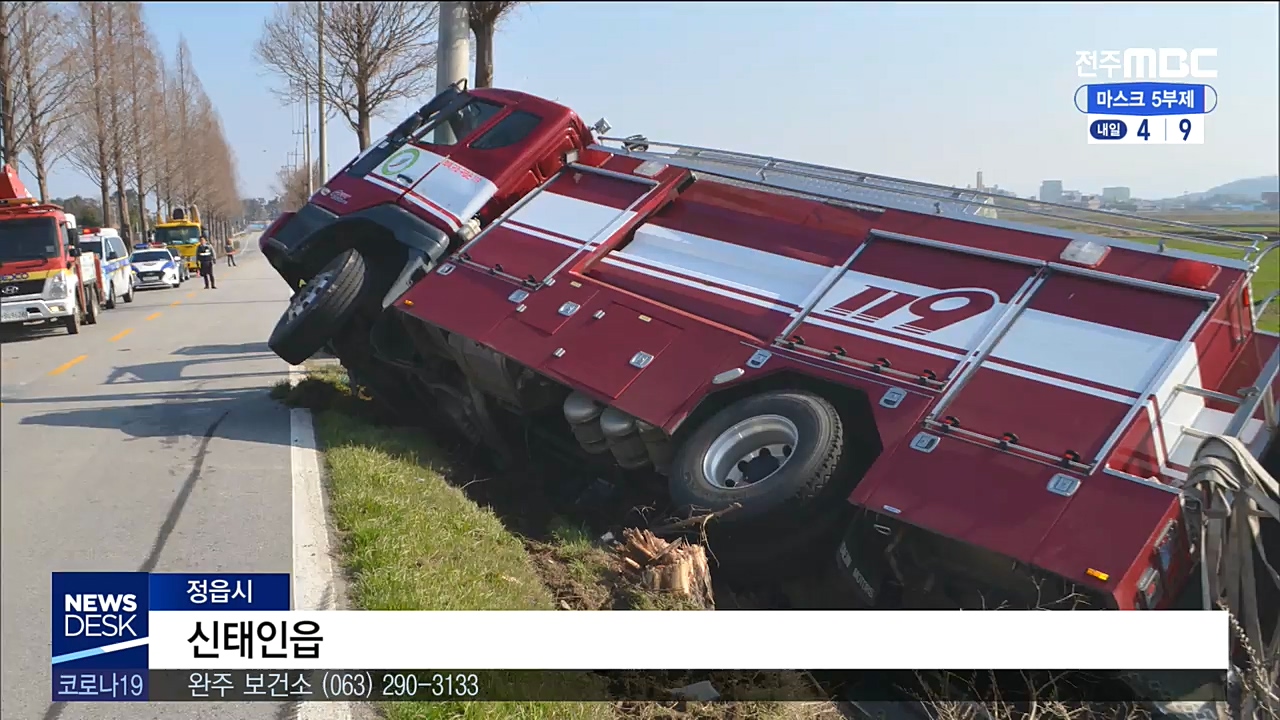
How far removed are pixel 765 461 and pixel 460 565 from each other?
1.92 m

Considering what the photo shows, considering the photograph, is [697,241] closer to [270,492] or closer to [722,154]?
[722,154]

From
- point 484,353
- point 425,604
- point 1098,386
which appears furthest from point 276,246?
point 1098,386

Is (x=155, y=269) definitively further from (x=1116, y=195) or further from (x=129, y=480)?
(x=1116, y=195)

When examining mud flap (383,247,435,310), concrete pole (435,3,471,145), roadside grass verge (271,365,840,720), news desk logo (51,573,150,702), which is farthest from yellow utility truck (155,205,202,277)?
news desk logo (51,573,150,702)

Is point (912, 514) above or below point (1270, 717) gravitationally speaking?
above

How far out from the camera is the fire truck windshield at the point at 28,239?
16922mm

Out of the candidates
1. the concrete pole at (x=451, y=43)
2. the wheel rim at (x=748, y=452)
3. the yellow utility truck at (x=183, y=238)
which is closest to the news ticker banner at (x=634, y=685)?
the wheel rim at (x=748, y=452)

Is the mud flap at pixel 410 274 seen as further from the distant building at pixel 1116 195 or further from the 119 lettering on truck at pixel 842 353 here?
the distant building at pixel 1116 195

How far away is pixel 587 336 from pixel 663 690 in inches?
129

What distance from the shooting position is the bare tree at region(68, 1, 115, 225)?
9.30 metres

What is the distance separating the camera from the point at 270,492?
6688mm

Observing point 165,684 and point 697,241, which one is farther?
point 697,241

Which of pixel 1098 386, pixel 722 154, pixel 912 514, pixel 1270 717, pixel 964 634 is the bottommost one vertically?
pixel 1270 717

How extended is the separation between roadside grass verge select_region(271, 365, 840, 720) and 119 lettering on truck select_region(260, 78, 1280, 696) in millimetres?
733
